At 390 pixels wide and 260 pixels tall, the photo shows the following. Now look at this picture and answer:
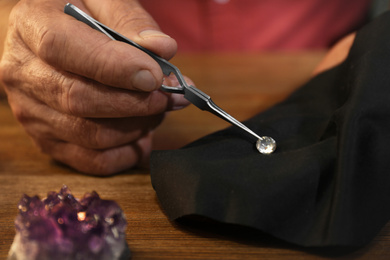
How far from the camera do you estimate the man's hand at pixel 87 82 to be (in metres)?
0.55

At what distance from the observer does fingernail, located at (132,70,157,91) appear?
0.55m

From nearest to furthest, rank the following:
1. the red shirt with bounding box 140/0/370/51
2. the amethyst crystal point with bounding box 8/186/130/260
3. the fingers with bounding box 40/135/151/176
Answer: the amethyst crystal point with bounding box 8/186/130/260 → the fingers with bounding box 40/135/151/176 → the red shirt with bounding box 140/0/370/51

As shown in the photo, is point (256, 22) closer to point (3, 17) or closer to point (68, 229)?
point (3, 17)

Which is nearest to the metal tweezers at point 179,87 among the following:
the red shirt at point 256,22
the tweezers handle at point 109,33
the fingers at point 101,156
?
the tweezers handle at point 109,33

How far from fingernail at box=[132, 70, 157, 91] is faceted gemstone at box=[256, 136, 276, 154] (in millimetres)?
157

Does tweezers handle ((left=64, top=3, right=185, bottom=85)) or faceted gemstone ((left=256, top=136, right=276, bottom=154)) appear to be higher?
tweezers handle ((left=64, top=3, right=185, bottom=85))

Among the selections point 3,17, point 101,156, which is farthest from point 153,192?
point 3,17

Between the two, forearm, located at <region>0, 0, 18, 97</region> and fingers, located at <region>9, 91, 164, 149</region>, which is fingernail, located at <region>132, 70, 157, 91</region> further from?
forearm, located at <region>0, 0, 18, 97</region>

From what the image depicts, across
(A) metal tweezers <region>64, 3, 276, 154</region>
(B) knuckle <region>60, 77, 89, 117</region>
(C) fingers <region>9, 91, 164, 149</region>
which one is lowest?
(C) fingers <region>9, 91, 164, 149</region>

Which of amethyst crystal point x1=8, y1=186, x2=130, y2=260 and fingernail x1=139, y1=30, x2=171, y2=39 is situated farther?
fingernail x1=139, y1=30, x2=171, y2=39

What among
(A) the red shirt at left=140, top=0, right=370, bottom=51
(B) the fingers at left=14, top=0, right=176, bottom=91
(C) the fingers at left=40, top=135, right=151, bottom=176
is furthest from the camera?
(A) the red shirt at left=140, top=0, right=370, bottom=51

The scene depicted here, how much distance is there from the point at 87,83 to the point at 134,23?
0.11m

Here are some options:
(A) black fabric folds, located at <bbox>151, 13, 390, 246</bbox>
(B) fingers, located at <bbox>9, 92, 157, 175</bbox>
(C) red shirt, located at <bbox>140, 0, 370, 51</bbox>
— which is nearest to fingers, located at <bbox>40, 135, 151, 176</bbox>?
(B) fingers, located at <bbox>9, 92, 157, 175</bbox>

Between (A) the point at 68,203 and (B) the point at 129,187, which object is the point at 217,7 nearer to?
(B) the point at 129,187
